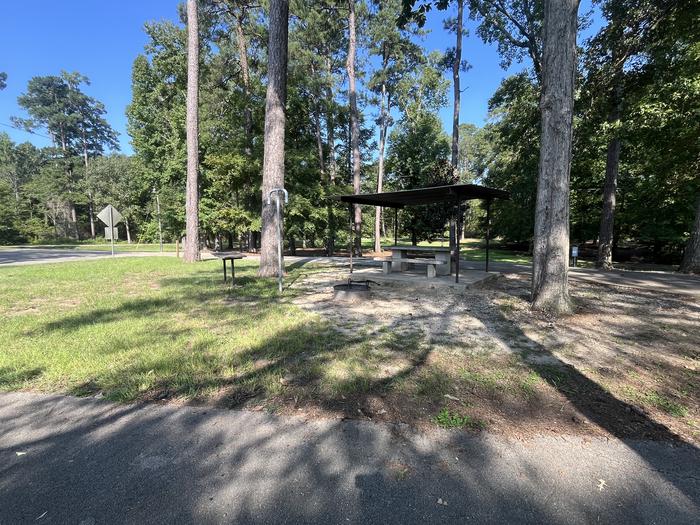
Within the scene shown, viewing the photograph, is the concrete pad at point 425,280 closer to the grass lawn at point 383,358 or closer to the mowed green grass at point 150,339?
the grass lawn at point 383,358

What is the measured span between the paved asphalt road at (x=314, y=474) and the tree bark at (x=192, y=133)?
486 inches

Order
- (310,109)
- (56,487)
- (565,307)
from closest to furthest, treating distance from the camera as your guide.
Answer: (56,487), (565,307), (310,109)

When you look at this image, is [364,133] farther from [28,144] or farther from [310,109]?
[28,144]

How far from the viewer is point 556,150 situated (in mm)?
5391

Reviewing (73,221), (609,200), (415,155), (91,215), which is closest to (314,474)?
(609,200)

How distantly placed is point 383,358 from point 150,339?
285cm

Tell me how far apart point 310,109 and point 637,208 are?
18240 mm

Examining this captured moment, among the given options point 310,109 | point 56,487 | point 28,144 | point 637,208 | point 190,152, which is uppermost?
point 28,144

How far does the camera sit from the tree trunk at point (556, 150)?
522cm

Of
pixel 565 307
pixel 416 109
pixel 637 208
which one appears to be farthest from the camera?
pixel 416 109

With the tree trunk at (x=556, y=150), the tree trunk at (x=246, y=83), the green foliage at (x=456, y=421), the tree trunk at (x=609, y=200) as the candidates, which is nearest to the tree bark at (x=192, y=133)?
the tree trunk at (x=246, y=83)

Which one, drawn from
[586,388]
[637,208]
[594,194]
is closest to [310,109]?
[594,194]

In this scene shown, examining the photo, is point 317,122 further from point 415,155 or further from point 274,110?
point 274,110

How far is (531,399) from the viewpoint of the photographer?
2.77 m
